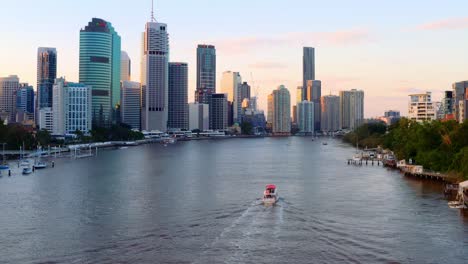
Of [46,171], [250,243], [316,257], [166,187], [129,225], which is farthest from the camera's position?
[46,171]

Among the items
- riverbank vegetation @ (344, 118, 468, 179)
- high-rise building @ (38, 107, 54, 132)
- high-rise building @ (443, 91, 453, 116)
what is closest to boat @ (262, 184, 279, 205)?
riverbank vegetation @ (344, 118, 468, 179)

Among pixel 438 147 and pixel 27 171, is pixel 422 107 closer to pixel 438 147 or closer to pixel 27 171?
pixel 438 147

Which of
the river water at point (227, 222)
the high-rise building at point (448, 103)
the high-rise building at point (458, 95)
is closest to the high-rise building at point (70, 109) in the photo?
the high-rise building at point (448, 103)

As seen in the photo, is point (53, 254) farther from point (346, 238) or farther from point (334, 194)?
point (334, 194)

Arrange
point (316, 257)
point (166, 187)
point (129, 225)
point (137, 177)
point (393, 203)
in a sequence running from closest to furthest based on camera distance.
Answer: point (316, 257)
point (129, 225)
point (393, 203)
point (166, 187)
point (137, 177)

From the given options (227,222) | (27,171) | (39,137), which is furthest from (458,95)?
(227,222)

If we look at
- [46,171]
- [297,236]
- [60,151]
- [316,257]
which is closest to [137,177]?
[46,171]
